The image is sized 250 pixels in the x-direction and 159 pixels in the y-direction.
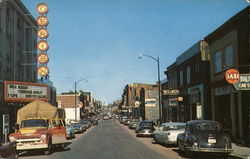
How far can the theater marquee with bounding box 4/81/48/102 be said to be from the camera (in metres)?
30.5

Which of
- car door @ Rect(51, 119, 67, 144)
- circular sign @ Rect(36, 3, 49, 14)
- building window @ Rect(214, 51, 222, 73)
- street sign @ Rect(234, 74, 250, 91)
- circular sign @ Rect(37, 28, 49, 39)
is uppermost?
circular sign @ Rect(36, 3, 49, 14)

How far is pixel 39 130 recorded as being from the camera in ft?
61.7

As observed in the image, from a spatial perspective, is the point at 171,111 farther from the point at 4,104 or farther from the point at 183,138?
the point at 183,138

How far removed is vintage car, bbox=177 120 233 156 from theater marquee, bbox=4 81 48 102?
64.7 ft

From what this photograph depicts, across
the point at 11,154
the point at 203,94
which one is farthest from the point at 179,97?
the point at 11,154

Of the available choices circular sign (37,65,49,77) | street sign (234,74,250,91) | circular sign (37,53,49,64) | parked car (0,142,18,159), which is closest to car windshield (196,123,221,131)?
street sign (234,74,250,91)

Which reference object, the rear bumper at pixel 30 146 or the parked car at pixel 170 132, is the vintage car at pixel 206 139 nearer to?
the parked car at pixel 170 132

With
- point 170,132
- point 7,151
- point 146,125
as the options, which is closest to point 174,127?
point 170,132

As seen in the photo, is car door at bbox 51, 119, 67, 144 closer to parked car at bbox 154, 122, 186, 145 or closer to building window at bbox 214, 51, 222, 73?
parked car at bbox 154, 122, 186, 145

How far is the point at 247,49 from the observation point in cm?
2352

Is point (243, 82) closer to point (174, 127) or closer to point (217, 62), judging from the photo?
point (174, 127)

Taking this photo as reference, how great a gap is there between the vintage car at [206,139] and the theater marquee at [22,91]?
776 inches

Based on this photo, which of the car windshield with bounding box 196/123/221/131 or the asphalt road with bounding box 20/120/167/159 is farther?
the asphalt road with bounding box 20/120/167/159

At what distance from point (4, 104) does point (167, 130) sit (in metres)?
19.7
